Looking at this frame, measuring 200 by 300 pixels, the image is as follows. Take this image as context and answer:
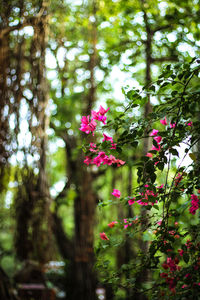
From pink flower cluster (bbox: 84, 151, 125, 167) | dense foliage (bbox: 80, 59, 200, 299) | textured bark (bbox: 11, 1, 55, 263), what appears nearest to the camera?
dense foliage (bbox: 80, 59, 200, 299)

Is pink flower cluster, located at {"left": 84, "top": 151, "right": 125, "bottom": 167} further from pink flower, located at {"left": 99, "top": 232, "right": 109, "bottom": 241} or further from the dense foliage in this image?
pink flower, located at {"left": 99, "top": 232, "right": 109, "bottom": 241}

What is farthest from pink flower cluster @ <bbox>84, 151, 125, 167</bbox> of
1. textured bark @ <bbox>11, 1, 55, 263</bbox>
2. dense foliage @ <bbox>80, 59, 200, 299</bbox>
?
textured bark @ <bbox>11, 1, 55, 263</bbox>

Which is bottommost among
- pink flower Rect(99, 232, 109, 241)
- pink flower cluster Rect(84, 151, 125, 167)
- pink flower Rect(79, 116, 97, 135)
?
pink flower Rect(99, 232, 109, 241)

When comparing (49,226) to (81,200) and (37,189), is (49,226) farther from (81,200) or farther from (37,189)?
(81,200)

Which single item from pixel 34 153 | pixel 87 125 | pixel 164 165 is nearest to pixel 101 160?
pixel 87 125

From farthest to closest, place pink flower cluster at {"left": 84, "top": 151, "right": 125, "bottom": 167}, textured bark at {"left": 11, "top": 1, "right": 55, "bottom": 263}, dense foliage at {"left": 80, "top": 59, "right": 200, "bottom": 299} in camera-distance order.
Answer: textured bark at {"left": 11, "top": 1, "right": 55, "bottom": 263} → pink flower cluster at {"left": 84, "top": 151, "right": 125, "bottom": 167} → dense foliage at {"left": 80, "top": 59, "right": 200, "bottom": 299}

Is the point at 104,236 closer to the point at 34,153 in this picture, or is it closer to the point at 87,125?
the point at 87,125

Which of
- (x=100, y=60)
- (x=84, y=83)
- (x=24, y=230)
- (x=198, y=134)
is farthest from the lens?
(x=84, y=83)

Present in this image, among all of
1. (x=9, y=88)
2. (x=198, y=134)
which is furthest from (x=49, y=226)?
(x=198, y=134)

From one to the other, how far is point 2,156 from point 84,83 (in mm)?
2119

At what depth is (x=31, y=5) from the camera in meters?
2.20

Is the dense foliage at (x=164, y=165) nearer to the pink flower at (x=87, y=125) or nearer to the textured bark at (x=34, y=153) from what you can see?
the pink flower at (x=87, y=125)

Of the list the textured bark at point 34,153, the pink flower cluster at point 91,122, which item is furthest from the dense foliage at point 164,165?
the textured bark at point 34,153

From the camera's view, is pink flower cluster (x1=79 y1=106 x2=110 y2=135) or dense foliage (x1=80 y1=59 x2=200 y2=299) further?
pink flower cluster (x1=79 y1=106 x2=110 y2=135)
